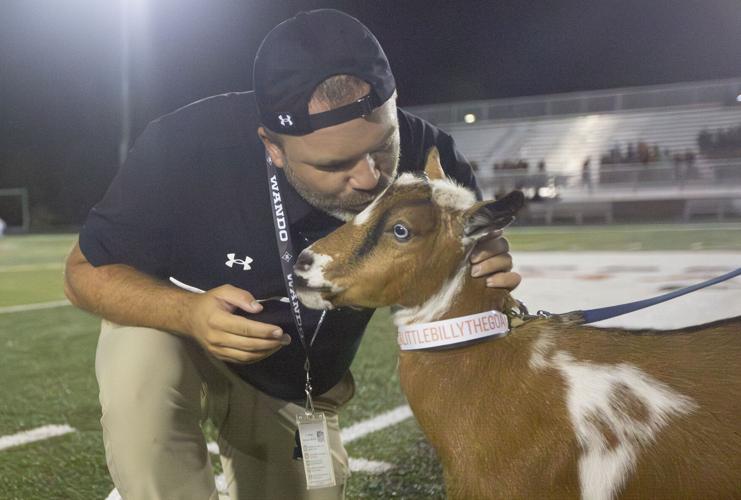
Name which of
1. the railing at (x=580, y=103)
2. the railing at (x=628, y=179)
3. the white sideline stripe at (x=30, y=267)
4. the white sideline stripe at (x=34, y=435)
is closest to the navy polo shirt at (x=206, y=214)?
the white sideline stripe at (x=34, y=435)

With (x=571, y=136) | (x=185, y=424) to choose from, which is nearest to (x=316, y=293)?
(x=185, y=424)

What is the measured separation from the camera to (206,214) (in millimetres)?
2172

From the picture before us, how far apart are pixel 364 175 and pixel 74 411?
262 centimetres

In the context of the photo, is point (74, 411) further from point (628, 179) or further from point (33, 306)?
point (628, 179)

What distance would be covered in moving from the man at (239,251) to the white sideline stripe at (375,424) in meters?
0.81

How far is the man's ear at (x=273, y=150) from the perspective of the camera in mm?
2013

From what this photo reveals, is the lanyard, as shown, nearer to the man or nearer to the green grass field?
the man

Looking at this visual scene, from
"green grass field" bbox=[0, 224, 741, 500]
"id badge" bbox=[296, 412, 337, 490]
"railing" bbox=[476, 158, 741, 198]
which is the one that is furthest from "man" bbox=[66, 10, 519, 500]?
"railing" bbox=[476, 158, 741, 198]

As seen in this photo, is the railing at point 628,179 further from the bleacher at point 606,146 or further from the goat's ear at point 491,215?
the goat's ear at point 491,215

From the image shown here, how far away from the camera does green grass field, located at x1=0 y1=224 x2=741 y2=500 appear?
2736 mm

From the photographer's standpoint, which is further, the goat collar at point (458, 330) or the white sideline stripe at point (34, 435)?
the white sideline stripe at point (34, 435)

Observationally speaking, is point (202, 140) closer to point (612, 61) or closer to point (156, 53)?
point (156, 53)

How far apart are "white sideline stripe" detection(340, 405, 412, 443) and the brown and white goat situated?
1.56 meters

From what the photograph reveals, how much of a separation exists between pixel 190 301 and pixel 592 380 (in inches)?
41.3
